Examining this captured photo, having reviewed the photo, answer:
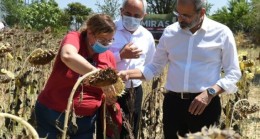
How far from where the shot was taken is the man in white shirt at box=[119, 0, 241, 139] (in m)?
2.28

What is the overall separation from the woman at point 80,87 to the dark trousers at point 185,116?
1.32ft

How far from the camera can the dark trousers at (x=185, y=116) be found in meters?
2.43

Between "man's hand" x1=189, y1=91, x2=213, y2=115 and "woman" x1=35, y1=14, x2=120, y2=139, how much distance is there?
0.46 metres

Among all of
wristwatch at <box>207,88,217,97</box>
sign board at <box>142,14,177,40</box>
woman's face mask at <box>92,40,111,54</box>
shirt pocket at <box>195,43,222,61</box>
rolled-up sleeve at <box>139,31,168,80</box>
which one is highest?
woman's face mask at <box>92,40,111,54</box>

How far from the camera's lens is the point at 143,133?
9.94 ft

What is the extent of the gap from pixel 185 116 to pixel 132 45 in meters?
0.51

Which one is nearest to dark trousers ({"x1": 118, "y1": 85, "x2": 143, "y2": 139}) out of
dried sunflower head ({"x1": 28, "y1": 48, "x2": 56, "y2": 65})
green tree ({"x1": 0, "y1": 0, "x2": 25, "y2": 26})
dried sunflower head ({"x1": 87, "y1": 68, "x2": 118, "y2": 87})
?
dried sunflower head ({"x1": 28, "y1": 48, "x2": 56, "y2": 65})

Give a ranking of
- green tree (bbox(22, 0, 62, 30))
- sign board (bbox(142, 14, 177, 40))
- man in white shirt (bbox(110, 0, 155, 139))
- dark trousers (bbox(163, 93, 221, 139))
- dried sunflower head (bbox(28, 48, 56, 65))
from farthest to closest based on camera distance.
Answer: sign board (bbox(142, 14, 177, 40)) < green tree (bbox(22, 0, 62, 30)) < man in white shirt (bbox(110, 0, 155, 139)) < dark trousers (bbox(163, 93, 221, 139)) < dried sunflower head (bbox(28, 48, 56, 65))

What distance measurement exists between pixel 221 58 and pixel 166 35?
32 centimetres

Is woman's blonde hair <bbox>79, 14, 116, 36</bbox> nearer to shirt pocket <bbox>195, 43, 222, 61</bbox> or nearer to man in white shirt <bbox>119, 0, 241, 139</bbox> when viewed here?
man in white shirt <bbox>119, 0, 241, 139</bbox>

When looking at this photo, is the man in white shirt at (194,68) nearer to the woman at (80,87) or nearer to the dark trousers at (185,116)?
the dark trousers at (185,116)

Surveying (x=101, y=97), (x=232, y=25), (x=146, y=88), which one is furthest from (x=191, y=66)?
(x=232, y=25)

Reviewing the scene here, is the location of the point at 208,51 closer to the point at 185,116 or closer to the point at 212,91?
the point at 212,91

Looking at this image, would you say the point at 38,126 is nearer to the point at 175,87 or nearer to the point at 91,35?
the point at 91,35
